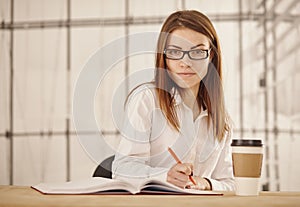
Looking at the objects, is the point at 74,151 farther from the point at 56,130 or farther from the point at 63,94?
the point at 63,94

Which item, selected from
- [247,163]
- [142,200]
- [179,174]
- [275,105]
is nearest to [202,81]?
[179,174]

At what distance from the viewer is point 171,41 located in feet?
5.96

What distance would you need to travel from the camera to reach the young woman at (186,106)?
174 cm

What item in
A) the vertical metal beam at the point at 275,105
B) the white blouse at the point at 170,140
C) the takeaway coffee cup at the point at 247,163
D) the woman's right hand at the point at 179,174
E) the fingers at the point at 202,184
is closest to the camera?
the takeaway coffee cup at the point at 247,163

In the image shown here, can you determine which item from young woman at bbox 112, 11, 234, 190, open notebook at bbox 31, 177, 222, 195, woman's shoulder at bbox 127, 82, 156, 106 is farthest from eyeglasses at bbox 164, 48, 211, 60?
open notebook at bbox 31, 177, 222, 195

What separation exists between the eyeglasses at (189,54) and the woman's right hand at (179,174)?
0.49 m

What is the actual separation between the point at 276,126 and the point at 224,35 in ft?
2.17

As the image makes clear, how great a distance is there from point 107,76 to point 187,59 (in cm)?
159

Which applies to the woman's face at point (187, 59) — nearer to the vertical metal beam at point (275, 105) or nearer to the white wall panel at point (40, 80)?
the vertical metal beam at point (275, 105)

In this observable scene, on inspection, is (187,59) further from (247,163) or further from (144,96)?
(247,163)

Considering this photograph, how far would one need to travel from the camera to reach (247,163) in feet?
3.82

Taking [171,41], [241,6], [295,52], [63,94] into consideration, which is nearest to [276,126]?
[295,52]

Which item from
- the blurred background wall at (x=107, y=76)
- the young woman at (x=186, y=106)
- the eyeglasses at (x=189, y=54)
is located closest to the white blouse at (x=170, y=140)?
the young woman at (x=186, y=106)

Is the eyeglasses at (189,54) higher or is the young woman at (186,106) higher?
the eyeglasses at (189,54)
